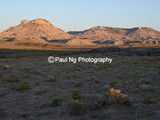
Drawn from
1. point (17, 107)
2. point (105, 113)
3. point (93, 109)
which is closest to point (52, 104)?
point (17, 107)

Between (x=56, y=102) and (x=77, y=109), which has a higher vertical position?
(x=77, y=109)

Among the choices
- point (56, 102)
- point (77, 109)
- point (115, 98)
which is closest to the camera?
point (77, 109)

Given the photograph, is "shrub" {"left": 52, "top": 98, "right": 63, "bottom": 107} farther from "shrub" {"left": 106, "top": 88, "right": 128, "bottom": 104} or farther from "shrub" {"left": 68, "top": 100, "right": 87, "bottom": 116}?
"shrub" {"left": 106, "top": 88, "right": 128, "bottom": 104}

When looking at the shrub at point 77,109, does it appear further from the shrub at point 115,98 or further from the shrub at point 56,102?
the shrub at point 56,102

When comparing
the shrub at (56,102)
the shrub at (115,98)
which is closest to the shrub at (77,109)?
the shrub at (115,98)

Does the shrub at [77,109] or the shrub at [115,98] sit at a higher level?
the shrub at [115,98]

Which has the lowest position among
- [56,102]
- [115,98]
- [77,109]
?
[56,102]

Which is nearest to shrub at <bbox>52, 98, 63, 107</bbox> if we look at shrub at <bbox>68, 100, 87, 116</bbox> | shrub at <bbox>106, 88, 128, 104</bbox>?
shrub at <bbox>68, 100, 87, 116</bbox>

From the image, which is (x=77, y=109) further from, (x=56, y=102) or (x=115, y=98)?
(x=56, y=102)

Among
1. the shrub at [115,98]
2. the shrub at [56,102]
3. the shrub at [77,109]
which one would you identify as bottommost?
the shrub at [56,102]

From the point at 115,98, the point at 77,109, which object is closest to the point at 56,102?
the point at 77,109

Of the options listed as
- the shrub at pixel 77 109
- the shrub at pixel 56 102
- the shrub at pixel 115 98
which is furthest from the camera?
the shrub at pixel 56 102

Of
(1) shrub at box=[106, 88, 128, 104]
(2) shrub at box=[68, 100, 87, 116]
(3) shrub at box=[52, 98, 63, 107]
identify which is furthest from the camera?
(3) shrub at box=[52, 98, 63, 107]

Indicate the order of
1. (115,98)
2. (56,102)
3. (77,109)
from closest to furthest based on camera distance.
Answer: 1. (77,109)
2. (115,98)
3. (56,102)
